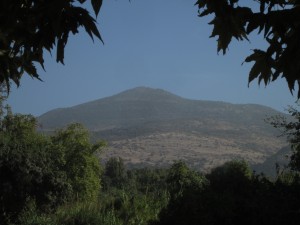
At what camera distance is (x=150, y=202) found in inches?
741

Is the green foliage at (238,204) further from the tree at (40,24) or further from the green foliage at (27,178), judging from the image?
the green foliage at (27,178)

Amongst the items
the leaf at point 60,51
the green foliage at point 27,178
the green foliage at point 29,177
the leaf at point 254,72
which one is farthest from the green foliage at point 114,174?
the leaf at point 60,51

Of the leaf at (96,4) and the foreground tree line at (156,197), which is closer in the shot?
the leaf at (96,4)

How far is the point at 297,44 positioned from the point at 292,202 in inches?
486

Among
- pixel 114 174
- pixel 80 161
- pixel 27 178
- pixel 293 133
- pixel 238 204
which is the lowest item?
pixel 114 174

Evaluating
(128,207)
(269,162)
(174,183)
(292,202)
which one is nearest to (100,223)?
(128,207)

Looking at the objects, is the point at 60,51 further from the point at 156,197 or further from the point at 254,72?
the point at 156,197

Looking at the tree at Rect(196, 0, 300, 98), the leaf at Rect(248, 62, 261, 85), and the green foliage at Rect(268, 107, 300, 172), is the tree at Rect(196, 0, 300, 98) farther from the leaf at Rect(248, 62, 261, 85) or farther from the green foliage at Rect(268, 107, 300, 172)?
the green foliage at Rect(268, 107, 300, 172)

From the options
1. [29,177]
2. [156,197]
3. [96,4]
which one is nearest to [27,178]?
[29,177]

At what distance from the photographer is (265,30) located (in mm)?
2721

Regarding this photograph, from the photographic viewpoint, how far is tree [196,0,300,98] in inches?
103

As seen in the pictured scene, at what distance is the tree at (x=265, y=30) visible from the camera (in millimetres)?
2617

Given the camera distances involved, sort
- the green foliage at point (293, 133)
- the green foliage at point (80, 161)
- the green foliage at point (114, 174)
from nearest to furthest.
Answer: the green foliage at point (293, 133) → the green foliage at point (80, 161) → the green foliage at point (114, 174)

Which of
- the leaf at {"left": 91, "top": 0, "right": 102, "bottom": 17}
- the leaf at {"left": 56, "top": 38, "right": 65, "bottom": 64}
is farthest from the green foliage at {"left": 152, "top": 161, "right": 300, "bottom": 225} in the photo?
the leaf at {"left": 91, "top": 0, "right": 102, "bottom": 17}
